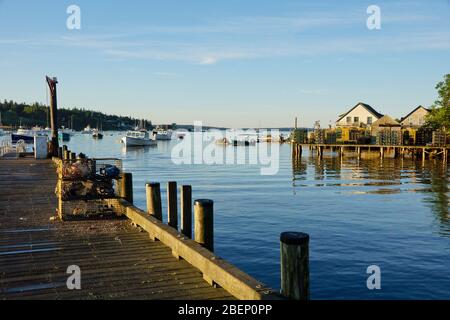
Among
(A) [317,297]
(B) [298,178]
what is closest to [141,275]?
(A) [317,297]

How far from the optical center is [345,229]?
60.1ft

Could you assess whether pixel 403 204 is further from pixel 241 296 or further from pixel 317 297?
pixel 241 296

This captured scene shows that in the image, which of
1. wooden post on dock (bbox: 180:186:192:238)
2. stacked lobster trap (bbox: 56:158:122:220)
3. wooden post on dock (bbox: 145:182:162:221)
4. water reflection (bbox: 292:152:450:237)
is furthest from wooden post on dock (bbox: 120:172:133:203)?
water reflection (bbox: 292:152:450:237)

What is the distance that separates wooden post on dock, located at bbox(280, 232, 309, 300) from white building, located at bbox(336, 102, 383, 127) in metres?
79.0

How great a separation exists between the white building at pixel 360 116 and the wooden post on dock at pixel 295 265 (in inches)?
3109

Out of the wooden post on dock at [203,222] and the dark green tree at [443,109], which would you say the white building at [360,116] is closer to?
the dark green tree at [443,109]

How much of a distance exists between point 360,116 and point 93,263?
8154 cm

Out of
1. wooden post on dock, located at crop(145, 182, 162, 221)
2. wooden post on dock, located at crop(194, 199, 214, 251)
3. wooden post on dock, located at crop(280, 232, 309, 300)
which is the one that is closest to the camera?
wooden post on dock, located at crop(280, 232, 309, 300)

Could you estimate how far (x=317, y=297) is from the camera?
36.8 feet

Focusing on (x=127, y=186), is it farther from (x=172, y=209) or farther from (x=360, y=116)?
(x=360, y=116)

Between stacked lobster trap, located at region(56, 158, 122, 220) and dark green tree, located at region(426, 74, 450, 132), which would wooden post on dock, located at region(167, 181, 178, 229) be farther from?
dark green tree, located at region(426, 74, 450, 132)

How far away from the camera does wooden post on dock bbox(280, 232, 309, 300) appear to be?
6.03 m

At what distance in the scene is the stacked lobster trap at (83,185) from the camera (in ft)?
40.9

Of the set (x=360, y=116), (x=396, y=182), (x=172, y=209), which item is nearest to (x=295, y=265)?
(x=172, y=209)
